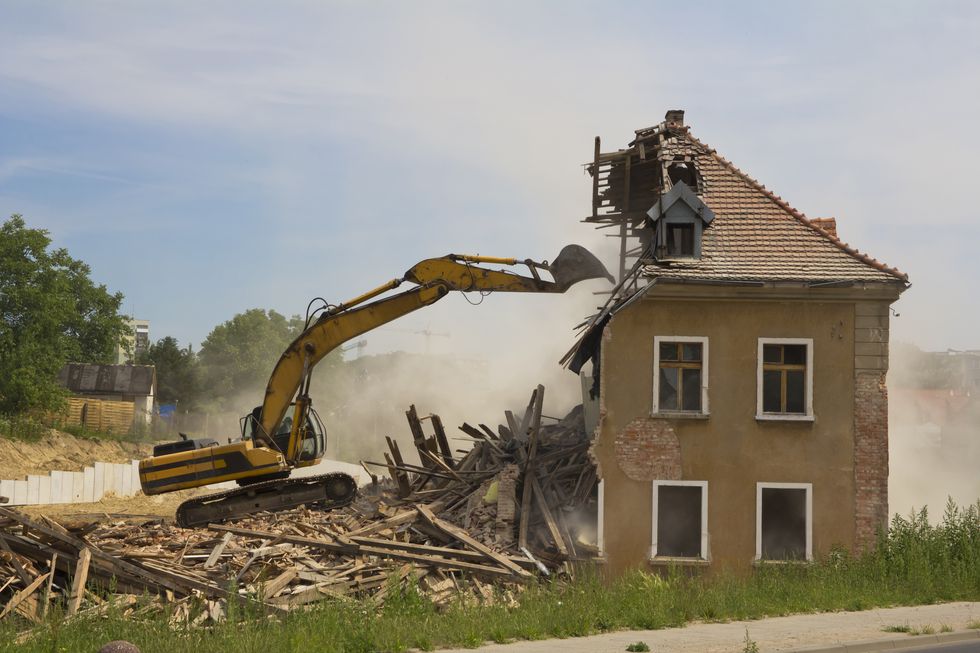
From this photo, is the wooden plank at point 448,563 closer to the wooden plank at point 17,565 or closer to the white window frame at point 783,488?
the white window frame at point 783,488

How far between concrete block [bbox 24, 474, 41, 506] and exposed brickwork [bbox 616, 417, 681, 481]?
23419mm

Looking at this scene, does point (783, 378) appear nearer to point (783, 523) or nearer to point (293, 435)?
point (783, 523)

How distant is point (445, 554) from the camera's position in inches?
760

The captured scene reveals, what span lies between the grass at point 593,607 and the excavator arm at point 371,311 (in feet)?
19.2

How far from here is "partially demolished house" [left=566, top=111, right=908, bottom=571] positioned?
2028 centimetres

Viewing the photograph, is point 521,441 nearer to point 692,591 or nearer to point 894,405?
point 692,591

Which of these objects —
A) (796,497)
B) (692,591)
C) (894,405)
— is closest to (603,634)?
(692,591)

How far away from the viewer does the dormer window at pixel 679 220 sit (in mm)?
21391

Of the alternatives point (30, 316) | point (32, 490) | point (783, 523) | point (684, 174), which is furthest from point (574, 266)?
point (30, 316)

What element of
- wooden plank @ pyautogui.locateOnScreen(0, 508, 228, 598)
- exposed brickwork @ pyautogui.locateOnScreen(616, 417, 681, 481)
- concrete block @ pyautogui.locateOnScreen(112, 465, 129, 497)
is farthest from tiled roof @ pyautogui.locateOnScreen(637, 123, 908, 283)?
concrete block @ pyautogui.locateOnScreen(112, 465, 129, 497)

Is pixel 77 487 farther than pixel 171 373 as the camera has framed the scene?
No

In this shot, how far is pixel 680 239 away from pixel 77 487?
84.4ft

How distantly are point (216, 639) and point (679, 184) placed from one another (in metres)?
12.8

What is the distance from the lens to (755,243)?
21531 millimetres
